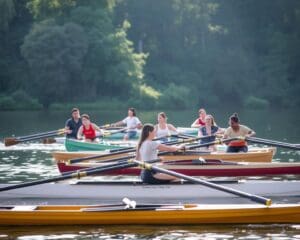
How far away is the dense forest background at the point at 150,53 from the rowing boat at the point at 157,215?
5161 cm

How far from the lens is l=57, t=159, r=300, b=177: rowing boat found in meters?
19.5

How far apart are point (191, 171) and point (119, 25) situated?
58.9 meters

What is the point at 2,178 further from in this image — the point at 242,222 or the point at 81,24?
the point at 81,24

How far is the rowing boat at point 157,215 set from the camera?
1419cm

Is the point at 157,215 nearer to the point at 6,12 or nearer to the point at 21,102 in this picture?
the point at 21,102

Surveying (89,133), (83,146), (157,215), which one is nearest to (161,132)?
(83,146)

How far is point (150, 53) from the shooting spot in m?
80.8

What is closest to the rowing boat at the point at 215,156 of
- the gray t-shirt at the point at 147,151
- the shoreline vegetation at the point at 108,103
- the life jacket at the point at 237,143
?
the life jacket at the point at 237,143

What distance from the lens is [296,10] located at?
81375 mm

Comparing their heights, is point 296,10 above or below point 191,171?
above

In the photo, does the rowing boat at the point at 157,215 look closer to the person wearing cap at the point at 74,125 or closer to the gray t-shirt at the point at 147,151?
the gray t-shirt at the point at 147,151

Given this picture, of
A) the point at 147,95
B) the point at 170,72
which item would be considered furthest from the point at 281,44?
the point at 147,95

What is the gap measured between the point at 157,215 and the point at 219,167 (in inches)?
232

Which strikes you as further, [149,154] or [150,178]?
[149,154]
